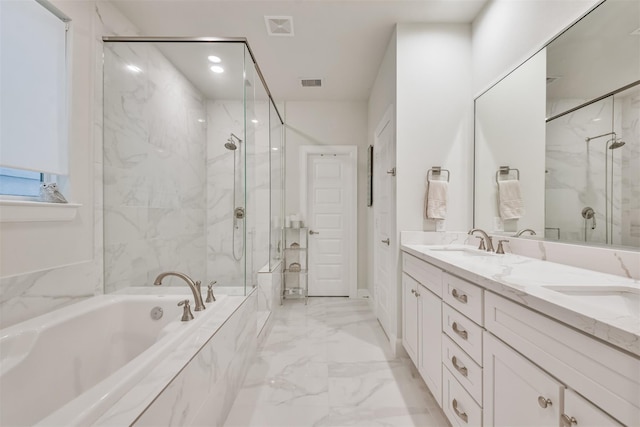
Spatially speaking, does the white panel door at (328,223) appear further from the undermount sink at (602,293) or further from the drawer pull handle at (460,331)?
the undermount sink at (602,293)

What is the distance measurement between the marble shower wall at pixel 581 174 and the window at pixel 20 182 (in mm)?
2784

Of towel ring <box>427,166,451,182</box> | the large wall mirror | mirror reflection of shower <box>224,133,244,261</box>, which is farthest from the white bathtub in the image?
the large wall mirror

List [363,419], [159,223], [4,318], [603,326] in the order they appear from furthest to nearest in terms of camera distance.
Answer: [159,223]
[363,419]
[4,318]
[603,326]

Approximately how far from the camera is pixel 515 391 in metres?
0.85

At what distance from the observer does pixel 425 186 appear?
2.14 metres

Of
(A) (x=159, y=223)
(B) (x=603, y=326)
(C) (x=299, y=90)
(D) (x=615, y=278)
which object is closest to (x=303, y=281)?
(A) (x=159, y=223)

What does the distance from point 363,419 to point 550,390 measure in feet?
3.49

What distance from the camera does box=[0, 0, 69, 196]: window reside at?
1281mm

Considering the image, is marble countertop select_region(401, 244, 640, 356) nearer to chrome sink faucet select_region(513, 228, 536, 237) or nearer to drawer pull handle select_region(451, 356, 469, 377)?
chrome sink faucet select_region(513, 228, 536, 237)

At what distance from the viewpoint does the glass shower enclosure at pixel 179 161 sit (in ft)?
6.13

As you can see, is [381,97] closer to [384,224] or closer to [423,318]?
[384,224]

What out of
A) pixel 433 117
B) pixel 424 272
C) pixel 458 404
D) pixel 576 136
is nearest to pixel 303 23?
pixel 433 117

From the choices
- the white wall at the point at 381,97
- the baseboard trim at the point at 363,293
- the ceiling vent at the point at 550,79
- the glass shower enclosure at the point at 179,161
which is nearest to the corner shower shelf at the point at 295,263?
the baseboard trim at the point at 363,293

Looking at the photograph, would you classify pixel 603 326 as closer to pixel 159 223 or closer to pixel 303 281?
pixel 159 223
